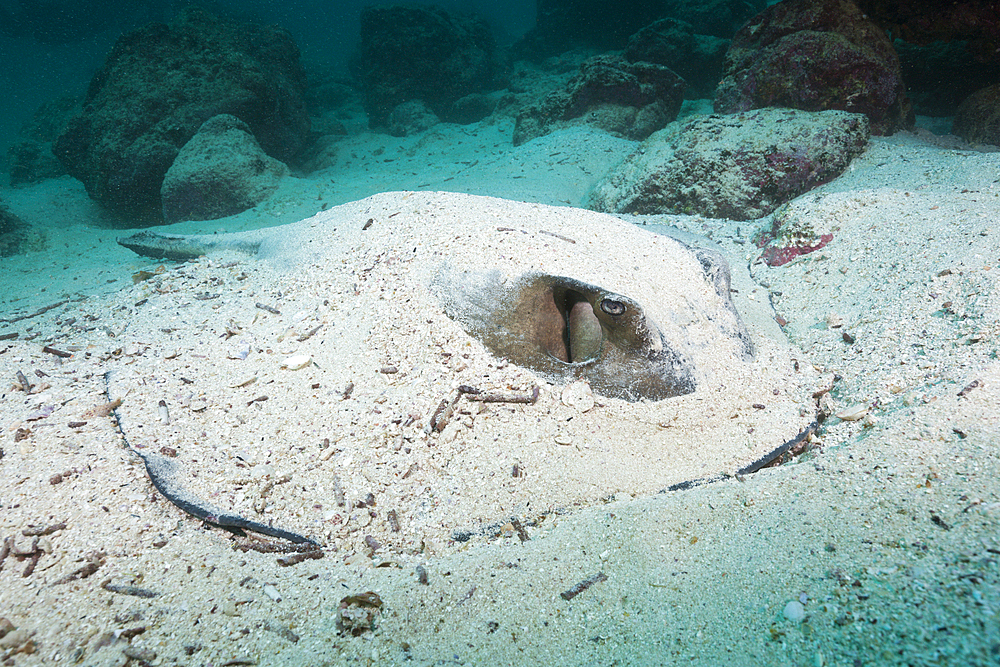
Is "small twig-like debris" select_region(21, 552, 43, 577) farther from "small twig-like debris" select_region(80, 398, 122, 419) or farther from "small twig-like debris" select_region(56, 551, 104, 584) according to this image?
"small twig-like debris" select_region(80, 398, 122, 419)

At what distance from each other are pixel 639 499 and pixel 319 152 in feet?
46.8

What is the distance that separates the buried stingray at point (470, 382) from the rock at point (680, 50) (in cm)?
1244

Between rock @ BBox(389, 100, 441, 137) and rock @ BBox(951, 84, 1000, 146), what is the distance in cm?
1355

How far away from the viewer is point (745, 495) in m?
1.81

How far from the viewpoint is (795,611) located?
4.10 feet

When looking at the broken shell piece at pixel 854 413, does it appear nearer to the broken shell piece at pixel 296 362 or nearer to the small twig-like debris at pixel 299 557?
the small twig-like debris at pixel 299 557

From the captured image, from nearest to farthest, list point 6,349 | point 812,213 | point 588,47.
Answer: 1. point 6,349
2. point 812,213
3. point 588,47

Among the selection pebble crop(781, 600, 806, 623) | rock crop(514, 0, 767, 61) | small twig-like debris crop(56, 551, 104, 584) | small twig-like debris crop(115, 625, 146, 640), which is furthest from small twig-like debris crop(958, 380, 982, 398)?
rock crop(514, 0, 767, 61)

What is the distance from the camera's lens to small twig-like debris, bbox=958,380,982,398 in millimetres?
1882

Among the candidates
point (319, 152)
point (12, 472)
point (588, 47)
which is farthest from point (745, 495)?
point (588, 47)

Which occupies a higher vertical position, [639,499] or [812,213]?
[812,213]

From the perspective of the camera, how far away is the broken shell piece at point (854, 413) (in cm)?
208

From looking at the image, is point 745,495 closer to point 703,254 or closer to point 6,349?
point 703,254

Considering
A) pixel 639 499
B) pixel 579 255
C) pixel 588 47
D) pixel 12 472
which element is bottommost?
pixel 639 499
